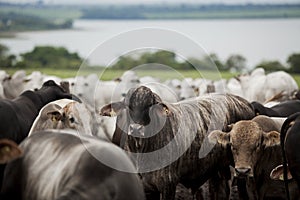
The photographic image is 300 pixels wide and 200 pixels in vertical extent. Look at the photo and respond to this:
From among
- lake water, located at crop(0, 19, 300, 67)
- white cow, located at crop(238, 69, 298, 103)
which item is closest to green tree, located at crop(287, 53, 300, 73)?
lake water, located at crop(0, 19, 300, 67)

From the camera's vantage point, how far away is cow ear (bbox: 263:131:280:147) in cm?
777

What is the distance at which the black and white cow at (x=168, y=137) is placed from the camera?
7477 mm

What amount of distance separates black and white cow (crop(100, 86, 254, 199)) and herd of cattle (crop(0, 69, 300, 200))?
10mm

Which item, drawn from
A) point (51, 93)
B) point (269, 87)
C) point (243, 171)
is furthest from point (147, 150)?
point (269, 87)

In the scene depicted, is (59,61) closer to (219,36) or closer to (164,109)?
(219,36)

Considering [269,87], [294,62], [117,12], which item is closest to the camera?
[269,87]

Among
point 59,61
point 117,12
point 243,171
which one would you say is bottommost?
point 59,61

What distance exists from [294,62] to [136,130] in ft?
126

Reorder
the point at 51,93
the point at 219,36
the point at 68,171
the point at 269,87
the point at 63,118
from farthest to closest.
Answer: the point at 219,36 < the point at 269,87 < the point at 51,93 < the point at 63,118 < the point at 68,171

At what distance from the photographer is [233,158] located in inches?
306

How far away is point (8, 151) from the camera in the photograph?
5453 millimetres

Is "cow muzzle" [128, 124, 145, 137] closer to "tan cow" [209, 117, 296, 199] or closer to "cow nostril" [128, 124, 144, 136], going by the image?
"cow nostril" [128, 124, 144, 136]

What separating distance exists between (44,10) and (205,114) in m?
59.0

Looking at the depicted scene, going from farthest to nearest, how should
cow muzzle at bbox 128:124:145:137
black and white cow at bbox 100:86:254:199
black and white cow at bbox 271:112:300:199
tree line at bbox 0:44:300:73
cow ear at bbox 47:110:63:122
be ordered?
1. tree line at bbox 0:44:300:73
2. cow ear at bbox 47:110:63:122
3. black and white cow at bbox 100:86:254:199
4. cow muzzle at bbox 128:124:145:137
5. black and white cow at bbox 271:112:300:199
